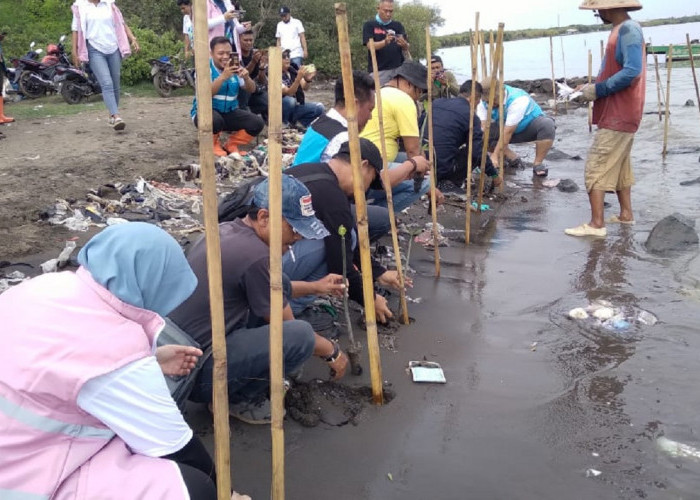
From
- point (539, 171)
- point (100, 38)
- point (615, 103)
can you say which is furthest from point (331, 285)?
point (100, 38)

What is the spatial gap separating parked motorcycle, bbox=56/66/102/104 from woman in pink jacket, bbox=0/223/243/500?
36.0 feet

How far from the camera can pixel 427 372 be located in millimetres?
3385

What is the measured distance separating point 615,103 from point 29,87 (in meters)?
10.8

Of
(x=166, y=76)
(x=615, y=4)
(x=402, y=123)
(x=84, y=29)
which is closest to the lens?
(x=402, y=123)

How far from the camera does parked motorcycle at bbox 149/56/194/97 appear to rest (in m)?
13.1

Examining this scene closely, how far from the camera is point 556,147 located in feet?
37.1

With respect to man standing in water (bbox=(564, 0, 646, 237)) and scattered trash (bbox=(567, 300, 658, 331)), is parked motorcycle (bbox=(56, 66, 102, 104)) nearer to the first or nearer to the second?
man standing in water (bbox=(564, 0, 646, 237))

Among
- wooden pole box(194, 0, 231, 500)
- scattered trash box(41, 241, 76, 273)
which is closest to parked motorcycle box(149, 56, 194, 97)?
scattered trash box(41, 241, 76, 273)

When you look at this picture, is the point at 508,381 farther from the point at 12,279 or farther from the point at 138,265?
the point at 12,279

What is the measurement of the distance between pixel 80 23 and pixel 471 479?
23.4 ft

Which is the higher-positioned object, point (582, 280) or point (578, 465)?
point (582, 280)

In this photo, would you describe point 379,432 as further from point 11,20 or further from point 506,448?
point 11,20

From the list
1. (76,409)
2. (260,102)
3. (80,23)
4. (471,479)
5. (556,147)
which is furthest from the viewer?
(556,147)

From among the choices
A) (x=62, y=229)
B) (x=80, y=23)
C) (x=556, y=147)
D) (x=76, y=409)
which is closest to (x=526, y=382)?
(x=76, y=409)
